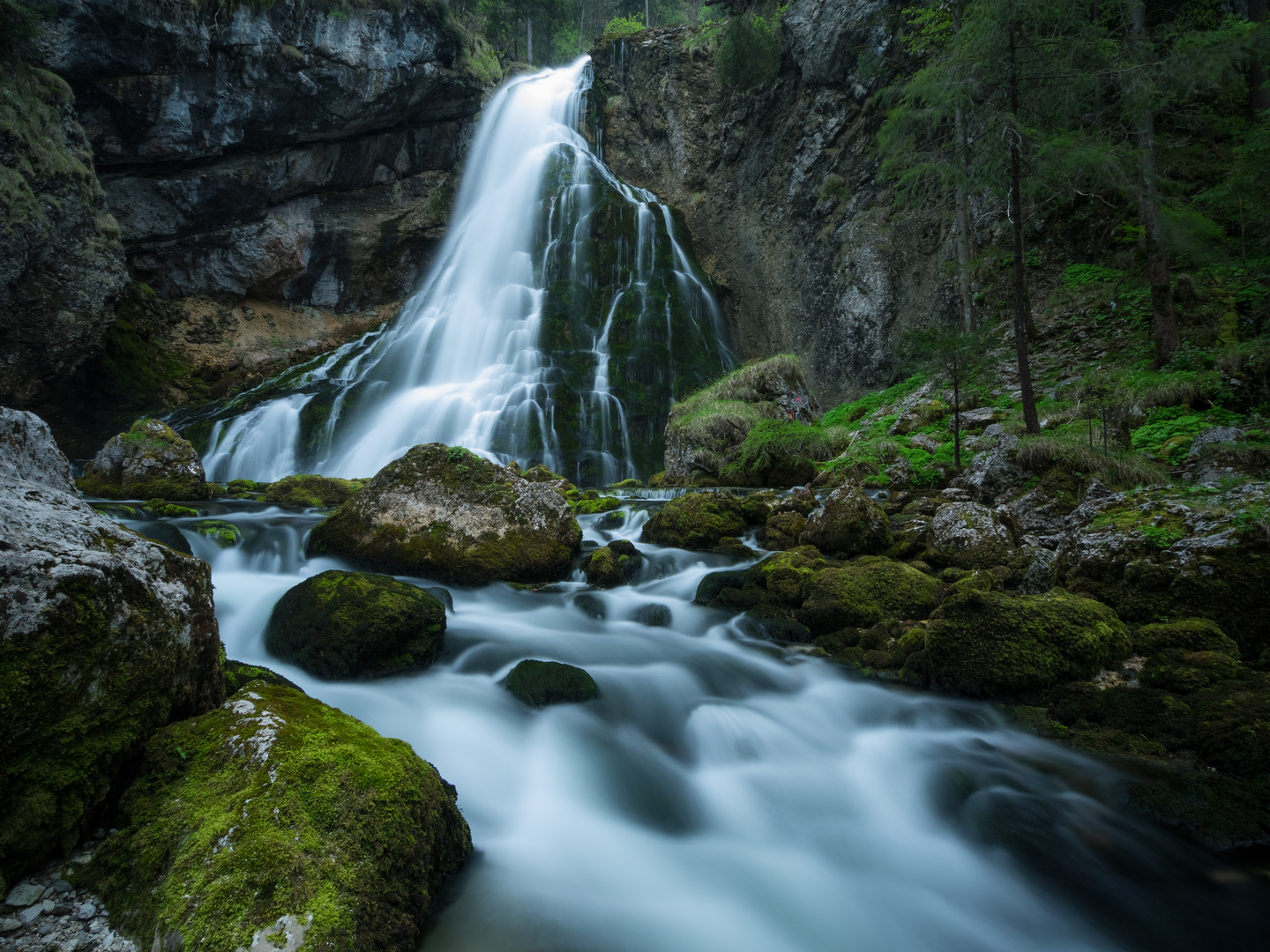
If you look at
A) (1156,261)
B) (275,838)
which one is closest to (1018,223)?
(1156,261)

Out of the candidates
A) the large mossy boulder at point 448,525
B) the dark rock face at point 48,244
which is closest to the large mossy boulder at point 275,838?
the large mossy boulder at point 448,525

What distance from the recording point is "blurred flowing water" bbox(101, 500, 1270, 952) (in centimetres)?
284

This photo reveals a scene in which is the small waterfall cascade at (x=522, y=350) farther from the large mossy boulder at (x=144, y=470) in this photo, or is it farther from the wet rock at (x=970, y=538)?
the wet rock at (x=970, y=538)

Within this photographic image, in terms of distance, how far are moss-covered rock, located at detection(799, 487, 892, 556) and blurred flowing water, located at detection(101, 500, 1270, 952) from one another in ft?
7.66

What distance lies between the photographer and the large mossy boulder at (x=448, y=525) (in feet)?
23.6

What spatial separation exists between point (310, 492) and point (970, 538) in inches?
460

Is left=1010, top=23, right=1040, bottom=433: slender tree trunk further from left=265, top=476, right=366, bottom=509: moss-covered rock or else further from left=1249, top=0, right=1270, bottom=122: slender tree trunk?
left=265, top=476, right=366, bottom=509: moss-covered rock

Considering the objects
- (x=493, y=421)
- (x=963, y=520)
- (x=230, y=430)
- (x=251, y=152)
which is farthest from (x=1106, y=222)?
(x=251, y=152)

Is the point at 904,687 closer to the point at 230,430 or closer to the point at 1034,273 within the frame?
the point at 1034,273

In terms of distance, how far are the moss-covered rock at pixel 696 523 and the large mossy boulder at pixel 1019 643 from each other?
14.2ft

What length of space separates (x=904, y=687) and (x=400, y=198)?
2786 cm

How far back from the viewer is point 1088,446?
7.82 meters

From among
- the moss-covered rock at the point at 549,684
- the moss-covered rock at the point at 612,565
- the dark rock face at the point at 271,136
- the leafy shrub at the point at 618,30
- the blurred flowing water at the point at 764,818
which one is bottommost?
the blurred flowing water at the point at 764,818

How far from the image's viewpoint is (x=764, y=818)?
3.79 m
